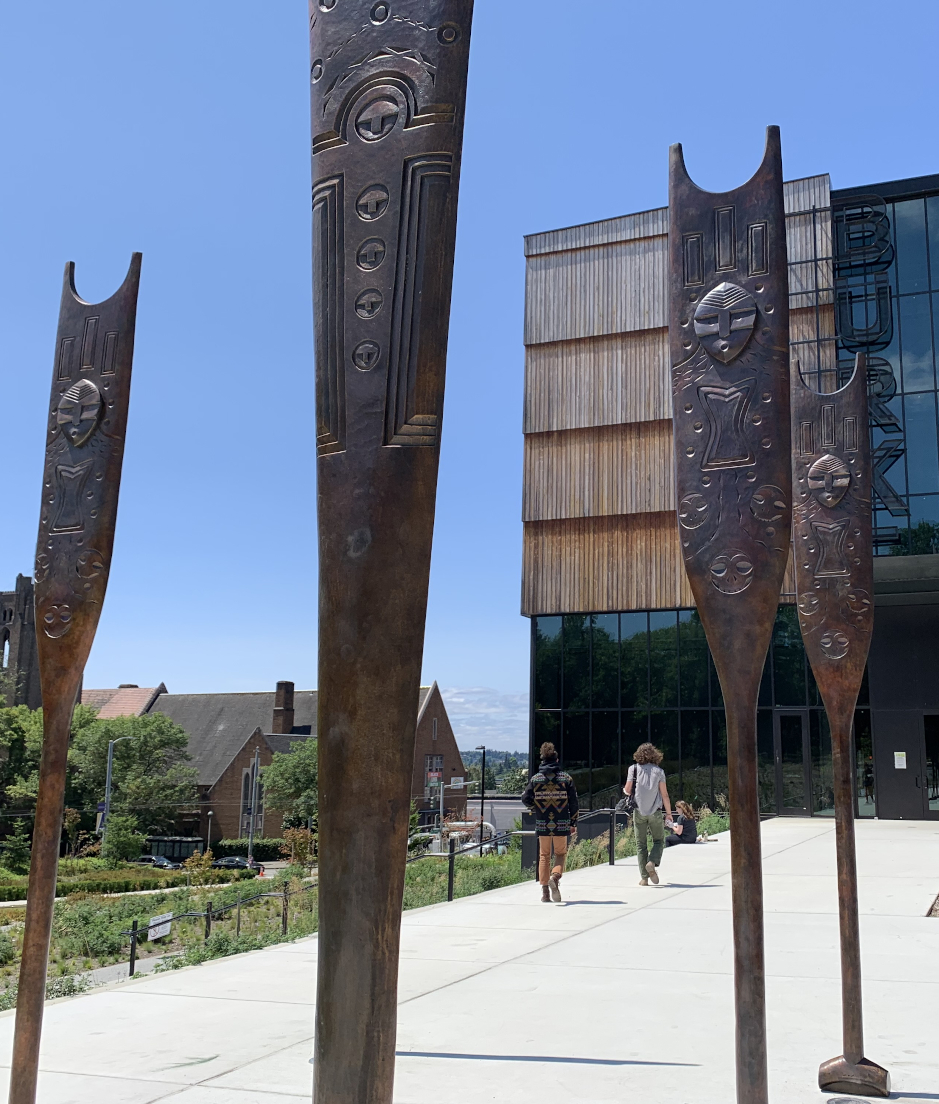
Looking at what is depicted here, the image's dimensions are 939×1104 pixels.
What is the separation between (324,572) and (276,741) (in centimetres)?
6042

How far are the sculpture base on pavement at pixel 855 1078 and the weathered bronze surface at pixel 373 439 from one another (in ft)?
10.8

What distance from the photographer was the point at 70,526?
14.2 feet

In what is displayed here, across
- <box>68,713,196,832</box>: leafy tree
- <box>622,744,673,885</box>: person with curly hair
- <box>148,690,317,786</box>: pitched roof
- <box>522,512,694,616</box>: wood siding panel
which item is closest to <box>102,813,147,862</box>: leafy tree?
<box>68,713,196,832</box>: leafy tree

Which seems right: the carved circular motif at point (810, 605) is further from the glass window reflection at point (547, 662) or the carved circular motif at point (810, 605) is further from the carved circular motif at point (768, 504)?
the glass window reflection at point (547, 662)

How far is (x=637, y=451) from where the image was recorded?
29.7 m

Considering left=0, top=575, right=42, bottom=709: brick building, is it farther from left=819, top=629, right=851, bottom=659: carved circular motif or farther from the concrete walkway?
left=819, top=629, right=851, bottom=659: carved circular motif

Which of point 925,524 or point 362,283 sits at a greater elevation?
point 925,524

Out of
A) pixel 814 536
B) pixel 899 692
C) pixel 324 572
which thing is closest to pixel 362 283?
pixel 324 572

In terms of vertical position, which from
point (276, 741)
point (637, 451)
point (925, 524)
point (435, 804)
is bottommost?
point (435, 804)

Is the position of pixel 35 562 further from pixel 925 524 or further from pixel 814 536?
pixel 925 524

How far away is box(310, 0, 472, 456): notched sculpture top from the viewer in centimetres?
268

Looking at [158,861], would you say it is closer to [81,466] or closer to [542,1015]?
[542,1015]

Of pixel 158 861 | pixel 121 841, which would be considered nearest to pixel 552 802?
pixel 121 841

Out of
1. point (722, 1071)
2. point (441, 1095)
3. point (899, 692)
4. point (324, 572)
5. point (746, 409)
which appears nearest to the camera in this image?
point (324, 572)
